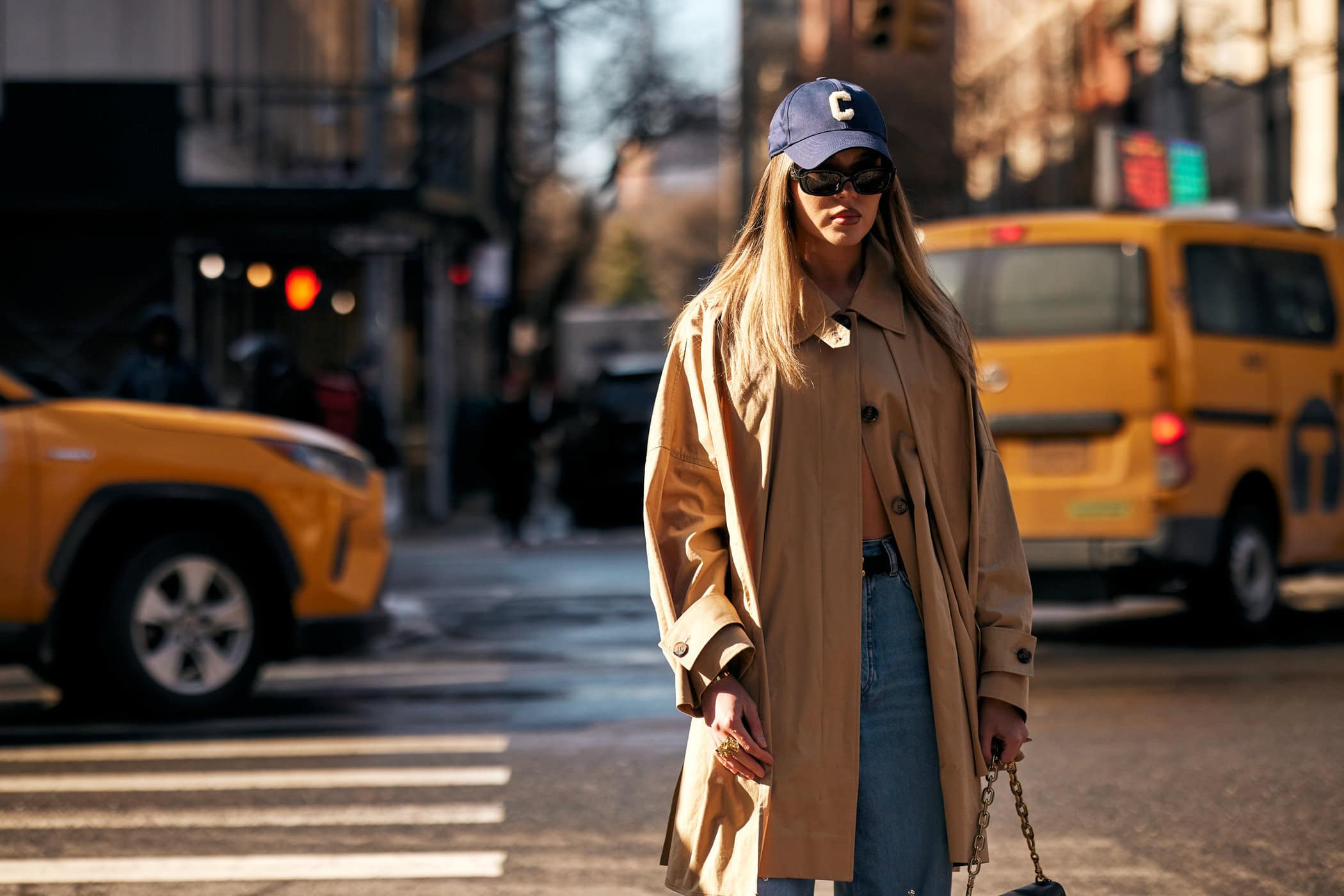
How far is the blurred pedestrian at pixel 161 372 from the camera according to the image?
1145cm

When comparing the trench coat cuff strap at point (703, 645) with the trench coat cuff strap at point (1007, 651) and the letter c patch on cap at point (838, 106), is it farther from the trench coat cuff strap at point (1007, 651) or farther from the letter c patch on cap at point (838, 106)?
the letter c patch on cap at point (838, 106)

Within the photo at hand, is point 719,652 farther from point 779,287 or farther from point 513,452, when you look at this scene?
point 513,452

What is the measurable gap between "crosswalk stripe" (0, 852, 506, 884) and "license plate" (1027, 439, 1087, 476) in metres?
5.06

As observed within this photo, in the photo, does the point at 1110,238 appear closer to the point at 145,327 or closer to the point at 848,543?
the point at 145,327

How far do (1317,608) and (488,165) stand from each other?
2201 cm

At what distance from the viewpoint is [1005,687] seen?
3088mm

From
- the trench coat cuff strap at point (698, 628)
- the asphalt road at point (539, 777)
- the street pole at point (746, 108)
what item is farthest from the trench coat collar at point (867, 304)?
the street pole at point (746, 108)

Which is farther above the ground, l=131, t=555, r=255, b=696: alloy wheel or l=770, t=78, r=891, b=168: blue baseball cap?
l=770, t=78, r=891, b=168: blue baseball cap

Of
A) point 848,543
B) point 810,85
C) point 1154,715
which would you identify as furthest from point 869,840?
point 1154,715

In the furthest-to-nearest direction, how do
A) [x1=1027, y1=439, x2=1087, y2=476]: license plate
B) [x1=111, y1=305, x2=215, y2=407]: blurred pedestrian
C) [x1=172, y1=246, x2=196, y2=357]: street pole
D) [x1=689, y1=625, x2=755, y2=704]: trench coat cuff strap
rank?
1. [x1=172, y1=246, x2=196, y2=357]: street pole
2. [x1=111, y1=305, x2=215, y2=407]: blurred pedestrian
3. [x1=1027, y1=439, x2=1087, y2=476]: license plate
4. [x1=689, y1=625, x2=755, y2=704]: trench coat cuff strap

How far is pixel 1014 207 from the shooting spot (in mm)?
38438

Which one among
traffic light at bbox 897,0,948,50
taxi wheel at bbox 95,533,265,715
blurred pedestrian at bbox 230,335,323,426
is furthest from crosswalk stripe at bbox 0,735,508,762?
traffic light at bbox 897,0,948,50

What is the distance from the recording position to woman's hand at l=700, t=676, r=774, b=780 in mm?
2916

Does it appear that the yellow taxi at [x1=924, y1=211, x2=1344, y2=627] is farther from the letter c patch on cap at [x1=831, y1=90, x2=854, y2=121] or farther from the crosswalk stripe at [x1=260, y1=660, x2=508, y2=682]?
the letter c patch on cap at [x1=831, y1=90, x2=854, y2=121]
